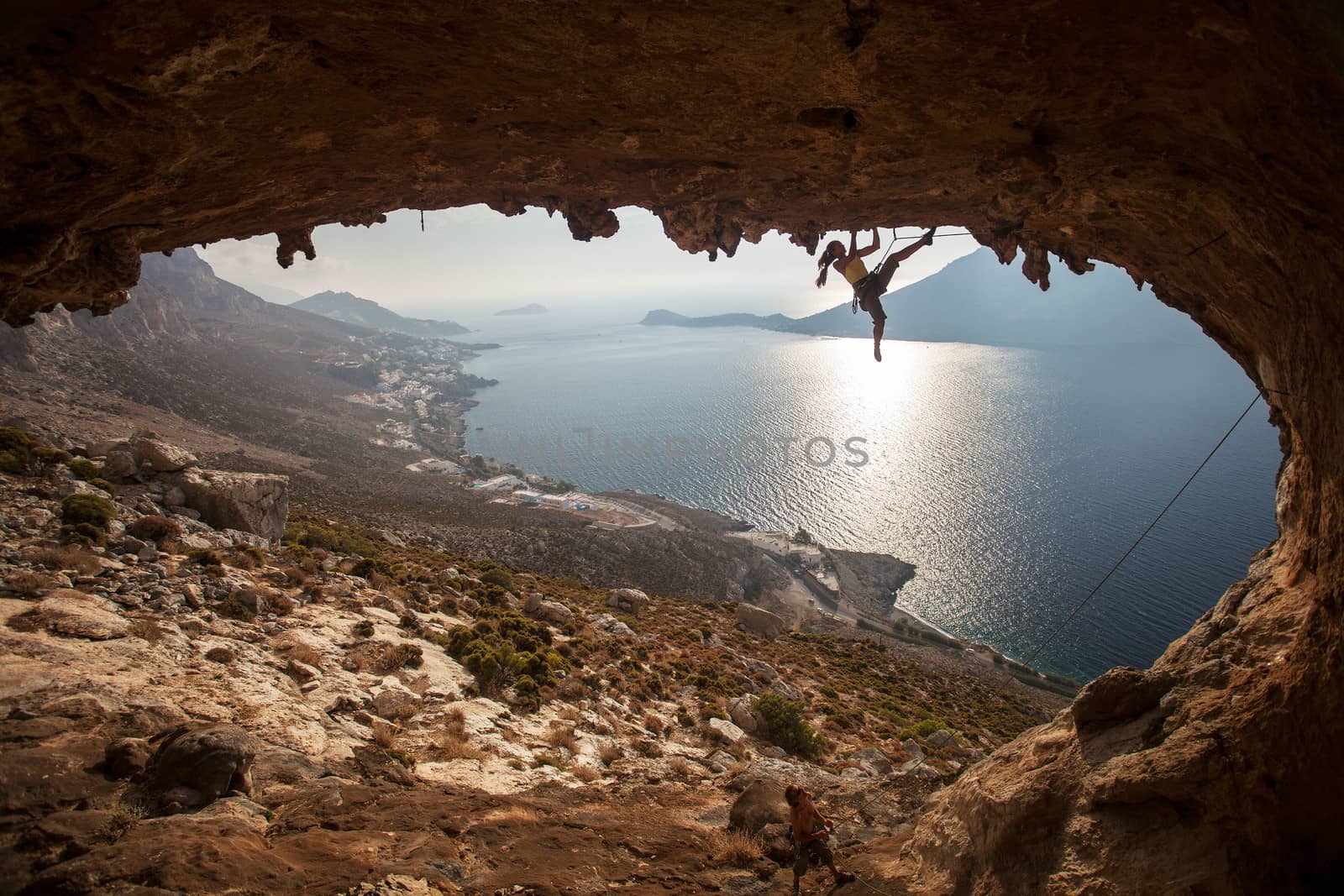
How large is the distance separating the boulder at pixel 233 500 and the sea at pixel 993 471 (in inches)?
2156

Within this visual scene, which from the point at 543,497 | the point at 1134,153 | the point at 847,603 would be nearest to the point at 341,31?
the point at 1134,153

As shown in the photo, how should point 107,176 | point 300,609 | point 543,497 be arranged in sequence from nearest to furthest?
point 107,176 < point 300,609 < point 543,497

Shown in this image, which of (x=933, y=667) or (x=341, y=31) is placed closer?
(x=341, y=31)

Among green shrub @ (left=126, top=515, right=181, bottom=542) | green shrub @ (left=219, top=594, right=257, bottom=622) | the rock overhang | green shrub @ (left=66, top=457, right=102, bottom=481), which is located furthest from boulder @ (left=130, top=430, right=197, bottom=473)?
the rock overhang

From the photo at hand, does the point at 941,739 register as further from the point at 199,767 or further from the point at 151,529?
the point at 151,529

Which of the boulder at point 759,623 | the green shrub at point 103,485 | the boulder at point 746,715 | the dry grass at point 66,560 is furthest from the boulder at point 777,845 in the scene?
the boulder at point 759,623

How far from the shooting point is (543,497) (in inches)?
3137

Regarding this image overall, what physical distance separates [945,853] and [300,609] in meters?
15.3

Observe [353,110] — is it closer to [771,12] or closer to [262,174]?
[262,174]

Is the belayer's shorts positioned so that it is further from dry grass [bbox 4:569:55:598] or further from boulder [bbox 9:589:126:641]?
dry grass [bbox 4:569:55:598]

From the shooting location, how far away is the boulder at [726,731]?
16.2 meters

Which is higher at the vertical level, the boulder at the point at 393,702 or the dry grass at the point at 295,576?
the dry grass at the point at 295,576

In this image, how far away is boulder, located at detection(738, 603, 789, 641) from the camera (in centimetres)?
3747

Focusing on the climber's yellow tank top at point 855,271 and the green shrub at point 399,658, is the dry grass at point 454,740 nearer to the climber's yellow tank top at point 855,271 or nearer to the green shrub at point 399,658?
the green shrub at point 399,658
